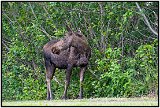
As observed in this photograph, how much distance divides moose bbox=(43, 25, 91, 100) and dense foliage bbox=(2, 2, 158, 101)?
153 cm

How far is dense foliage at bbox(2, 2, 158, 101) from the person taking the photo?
59.3ft

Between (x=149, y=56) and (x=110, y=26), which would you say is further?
(x=110, y=26)

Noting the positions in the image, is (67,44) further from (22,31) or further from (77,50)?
(22,31)

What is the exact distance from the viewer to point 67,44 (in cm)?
1725

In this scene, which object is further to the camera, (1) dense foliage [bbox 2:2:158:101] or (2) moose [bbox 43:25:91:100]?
(1) dense foliage [bbox 2:2:158:101]

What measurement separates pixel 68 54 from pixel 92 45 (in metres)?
2.60

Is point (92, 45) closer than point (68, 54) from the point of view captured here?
No

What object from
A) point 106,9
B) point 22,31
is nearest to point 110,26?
point 106,9

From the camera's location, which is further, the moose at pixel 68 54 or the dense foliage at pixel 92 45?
the dense foliage at pixel 92 45

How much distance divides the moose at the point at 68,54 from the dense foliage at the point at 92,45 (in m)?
1.53

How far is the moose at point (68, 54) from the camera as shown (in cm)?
1716

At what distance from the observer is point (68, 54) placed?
56.9 ft

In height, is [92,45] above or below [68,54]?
above

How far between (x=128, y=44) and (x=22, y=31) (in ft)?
13.2
